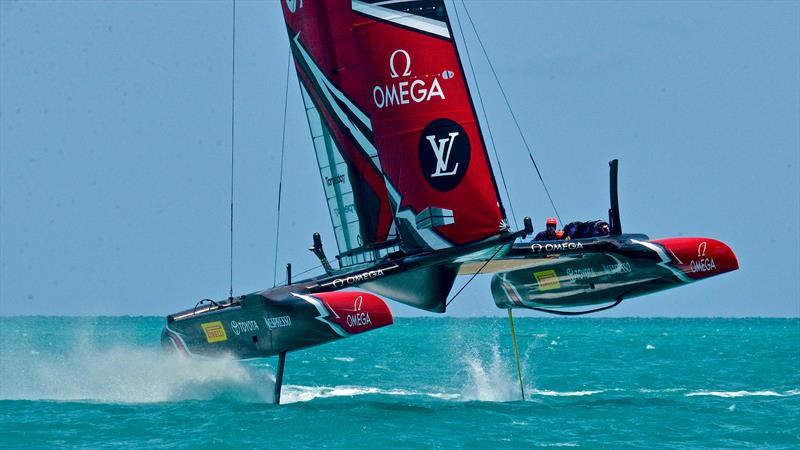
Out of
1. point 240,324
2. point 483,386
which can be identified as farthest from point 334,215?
point 483,386

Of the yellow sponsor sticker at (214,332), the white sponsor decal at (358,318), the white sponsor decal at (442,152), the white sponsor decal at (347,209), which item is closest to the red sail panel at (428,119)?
the white sponsor decal at (442,152)

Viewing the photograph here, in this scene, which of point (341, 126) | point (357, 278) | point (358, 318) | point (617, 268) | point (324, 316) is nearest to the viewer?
point (358, 318)

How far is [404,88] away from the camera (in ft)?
42.5

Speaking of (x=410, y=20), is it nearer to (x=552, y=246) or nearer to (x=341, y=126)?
(x=552, y=246)

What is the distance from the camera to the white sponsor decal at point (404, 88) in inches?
506

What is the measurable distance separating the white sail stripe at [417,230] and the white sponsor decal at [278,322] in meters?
1.72

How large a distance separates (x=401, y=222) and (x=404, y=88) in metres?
1.55

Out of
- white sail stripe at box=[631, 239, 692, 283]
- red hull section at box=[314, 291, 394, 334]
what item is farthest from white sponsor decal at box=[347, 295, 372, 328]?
white sail stripe at box=[631, 239, 692, 283]

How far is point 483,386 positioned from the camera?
1777 centimetres

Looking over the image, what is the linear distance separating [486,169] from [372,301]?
6.22 ft

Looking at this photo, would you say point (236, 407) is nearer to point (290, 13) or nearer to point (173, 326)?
point (173, 326)

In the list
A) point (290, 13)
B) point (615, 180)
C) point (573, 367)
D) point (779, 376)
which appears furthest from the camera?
point (573, 367)

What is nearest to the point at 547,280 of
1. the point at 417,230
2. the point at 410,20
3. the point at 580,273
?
the point at 580,273

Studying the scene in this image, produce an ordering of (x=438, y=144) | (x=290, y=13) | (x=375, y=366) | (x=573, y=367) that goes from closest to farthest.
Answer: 1. (x=438, y=144)
2. (x=290, y=13)
3. (x=573, y=367)
4. (x=375, y=366)
